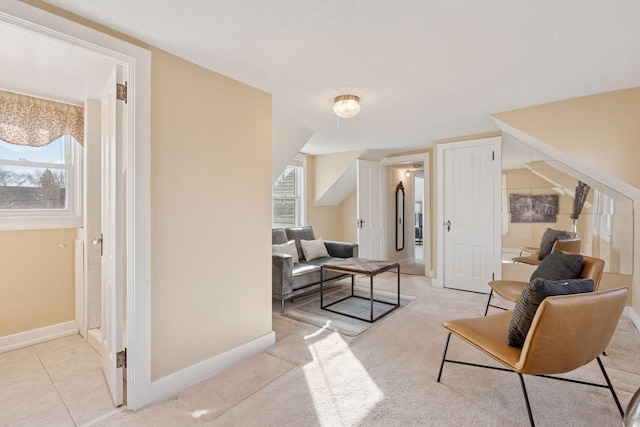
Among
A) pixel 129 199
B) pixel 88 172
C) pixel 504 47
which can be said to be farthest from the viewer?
pixel 88 172

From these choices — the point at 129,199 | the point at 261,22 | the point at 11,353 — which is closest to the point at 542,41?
the point at 261,22

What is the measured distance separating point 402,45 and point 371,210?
3569mm

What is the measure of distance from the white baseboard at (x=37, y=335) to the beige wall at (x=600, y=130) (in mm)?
4759

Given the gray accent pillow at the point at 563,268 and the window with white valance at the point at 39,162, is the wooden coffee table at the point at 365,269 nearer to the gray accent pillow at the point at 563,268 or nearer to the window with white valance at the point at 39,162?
the gray accent pillow at the point at 563,268

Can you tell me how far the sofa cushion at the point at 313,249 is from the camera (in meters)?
4.40

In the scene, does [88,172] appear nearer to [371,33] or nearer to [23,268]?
[23,268]

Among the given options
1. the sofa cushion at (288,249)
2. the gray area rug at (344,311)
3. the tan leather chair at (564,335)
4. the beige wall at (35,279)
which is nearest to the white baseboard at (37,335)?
the beige wall at (35,279)

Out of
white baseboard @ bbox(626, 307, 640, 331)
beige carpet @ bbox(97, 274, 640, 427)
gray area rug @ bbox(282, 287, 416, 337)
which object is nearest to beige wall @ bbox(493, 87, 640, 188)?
white baseboard @ bbox(626, 307, 640, 331)

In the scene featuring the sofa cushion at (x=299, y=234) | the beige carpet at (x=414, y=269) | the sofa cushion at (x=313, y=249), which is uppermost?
the sofa cushion at (x=299, y=234)

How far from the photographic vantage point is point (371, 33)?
1783 millimetres

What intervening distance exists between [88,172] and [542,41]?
3.57m

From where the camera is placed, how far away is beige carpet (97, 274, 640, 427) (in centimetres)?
170

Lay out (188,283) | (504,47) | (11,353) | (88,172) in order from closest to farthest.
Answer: (504,47) < (188,283) < (11,353) < (88,172)

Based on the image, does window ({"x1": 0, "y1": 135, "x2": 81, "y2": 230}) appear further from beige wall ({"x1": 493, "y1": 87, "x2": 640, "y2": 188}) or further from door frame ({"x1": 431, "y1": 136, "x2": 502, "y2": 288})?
beige wall ({"x1": 493, "y1": 87, "x2": 640, "y2": 188})
